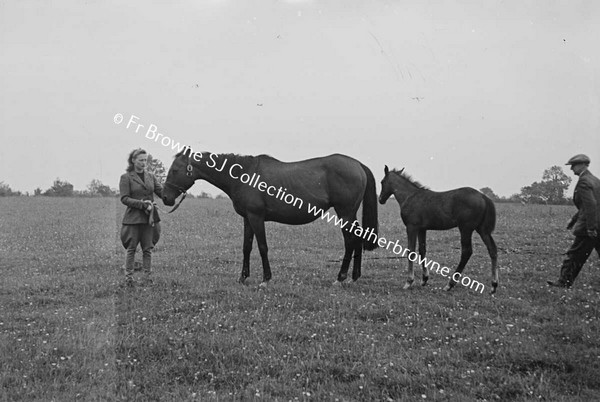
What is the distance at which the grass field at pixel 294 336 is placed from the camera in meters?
4.49

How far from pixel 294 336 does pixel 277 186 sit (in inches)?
153

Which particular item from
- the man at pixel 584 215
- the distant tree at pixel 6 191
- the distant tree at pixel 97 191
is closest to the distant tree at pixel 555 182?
the man at pixel 584 215

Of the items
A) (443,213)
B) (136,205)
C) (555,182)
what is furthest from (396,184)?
(555,182)

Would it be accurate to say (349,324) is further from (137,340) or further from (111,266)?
(111,266)

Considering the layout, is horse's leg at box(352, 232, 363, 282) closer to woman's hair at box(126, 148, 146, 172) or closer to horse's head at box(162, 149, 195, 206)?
horse's head at box(162, 149, 195, 206)

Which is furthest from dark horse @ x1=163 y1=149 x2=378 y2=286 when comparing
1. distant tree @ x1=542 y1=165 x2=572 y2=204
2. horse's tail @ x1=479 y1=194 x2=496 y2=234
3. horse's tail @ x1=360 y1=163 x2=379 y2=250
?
distant tree @ x1=542 y1=165 x2=572 y2=204

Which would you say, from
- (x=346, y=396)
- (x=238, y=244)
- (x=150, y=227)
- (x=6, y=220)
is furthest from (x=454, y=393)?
(x=6, y=220)

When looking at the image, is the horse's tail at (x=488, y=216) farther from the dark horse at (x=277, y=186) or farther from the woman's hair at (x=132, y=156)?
the woman's hair at (x=132, y=156)

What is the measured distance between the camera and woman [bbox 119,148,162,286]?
28.2 feet

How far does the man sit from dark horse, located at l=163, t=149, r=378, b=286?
3981mm

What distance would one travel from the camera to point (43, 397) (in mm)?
4219

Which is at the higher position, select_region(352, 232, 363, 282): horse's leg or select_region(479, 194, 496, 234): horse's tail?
select_region(479, 194, 496, 234): horse's tail

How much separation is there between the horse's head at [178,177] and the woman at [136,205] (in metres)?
0.32

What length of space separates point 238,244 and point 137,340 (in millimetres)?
10565
